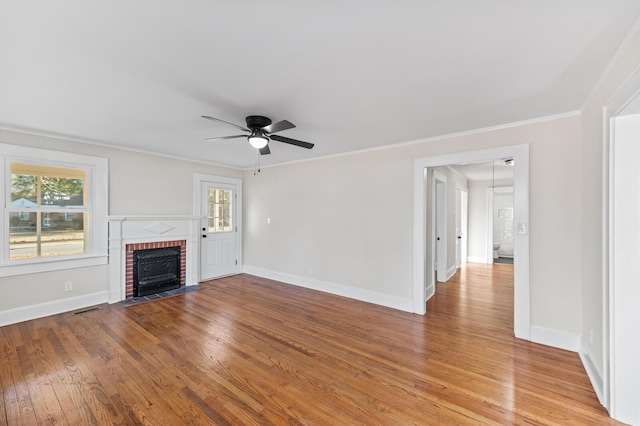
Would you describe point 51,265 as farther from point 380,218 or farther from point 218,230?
point 380,218

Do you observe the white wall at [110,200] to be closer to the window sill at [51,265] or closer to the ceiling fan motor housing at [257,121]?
the window sill at [51,265]

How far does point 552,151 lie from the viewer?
9.55 feet

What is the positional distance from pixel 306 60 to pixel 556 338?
11.9ft

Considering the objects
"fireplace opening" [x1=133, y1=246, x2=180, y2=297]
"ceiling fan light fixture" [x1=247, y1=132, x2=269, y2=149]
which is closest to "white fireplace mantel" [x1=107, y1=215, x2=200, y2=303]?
"fireplace opening" [x1=133, y1=246, x2=180, y2=297]

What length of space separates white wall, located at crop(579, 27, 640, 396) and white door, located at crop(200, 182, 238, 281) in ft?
18.6

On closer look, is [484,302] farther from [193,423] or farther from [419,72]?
[193,423]

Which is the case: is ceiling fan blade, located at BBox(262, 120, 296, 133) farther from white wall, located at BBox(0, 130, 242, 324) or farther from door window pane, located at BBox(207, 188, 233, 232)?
door window pane, located at BBox(207, 188, 233, 232)

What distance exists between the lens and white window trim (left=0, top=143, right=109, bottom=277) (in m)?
3.44

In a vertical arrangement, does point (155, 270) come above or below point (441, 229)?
below

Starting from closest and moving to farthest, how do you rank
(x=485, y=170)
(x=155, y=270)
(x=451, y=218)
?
(x=155, y=270), (x=451, y=218), (x=485, y=170)

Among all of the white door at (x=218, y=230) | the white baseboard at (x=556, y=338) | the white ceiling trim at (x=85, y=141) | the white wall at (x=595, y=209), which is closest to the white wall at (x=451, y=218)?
the white baseboard at (x=556, y=338)

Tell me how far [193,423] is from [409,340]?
7.20 ft

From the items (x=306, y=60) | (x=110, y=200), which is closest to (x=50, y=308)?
(x=110, y=200)

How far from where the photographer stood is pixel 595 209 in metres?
2.29
